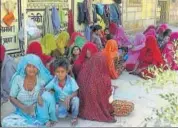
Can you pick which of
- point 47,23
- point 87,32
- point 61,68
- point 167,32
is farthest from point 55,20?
point 61,68

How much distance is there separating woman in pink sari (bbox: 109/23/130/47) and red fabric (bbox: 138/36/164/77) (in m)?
1.26

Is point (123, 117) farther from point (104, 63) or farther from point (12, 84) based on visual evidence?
point (12, 84)

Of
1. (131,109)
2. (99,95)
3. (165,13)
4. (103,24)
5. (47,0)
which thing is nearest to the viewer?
(99,95)

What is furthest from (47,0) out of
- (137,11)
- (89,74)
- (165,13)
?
(165,13)

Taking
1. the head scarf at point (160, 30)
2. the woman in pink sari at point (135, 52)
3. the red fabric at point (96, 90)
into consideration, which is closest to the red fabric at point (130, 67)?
the woman in pink sari at point (135, 52)

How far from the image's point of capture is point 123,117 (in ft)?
14.8

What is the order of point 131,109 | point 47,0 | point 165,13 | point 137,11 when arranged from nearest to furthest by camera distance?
point 131,109, point 47,0, point 137,11, point 165,13

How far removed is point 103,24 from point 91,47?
4937 millimetres

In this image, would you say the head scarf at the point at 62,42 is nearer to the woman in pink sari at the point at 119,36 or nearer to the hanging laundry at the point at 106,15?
the woman in pink sari at the point at 119,36

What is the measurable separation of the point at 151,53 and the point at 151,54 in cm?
2

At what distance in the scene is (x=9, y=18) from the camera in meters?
6.53

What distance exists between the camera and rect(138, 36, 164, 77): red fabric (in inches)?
259

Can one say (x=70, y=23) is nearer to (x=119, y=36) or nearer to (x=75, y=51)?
(x=119, y=36)

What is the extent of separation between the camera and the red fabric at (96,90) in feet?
14.0
